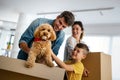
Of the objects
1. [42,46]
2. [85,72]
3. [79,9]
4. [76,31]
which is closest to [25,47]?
[42,46]

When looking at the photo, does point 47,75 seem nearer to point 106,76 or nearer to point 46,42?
point 46,42

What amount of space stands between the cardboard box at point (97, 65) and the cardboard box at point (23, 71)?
40cm

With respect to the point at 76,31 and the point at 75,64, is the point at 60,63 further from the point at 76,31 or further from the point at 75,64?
the point at 76,31

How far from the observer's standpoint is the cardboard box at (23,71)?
893mm

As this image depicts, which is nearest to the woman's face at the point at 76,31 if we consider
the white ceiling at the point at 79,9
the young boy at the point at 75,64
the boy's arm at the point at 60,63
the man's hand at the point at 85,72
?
the young boy at the point at 75,64

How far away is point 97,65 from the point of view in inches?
50.1

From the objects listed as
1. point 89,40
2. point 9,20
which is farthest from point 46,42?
point 9,20

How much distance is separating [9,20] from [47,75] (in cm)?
490

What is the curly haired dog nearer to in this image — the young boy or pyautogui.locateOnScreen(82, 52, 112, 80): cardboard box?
the young boy

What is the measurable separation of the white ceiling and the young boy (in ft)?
7.30

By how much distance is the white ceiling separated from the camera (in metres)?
3.51

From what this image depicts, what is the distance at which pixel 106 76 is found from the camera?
1.32m

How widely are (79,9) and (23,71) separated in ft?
10.2

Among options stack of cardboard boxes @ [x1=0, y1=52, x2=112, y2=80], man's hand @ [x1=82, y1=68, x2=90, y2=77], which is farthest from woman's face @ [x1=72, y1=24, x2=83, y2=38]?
stack of cardboard boxes @ [x1=0, y1=52, x2=112, y2=80]
